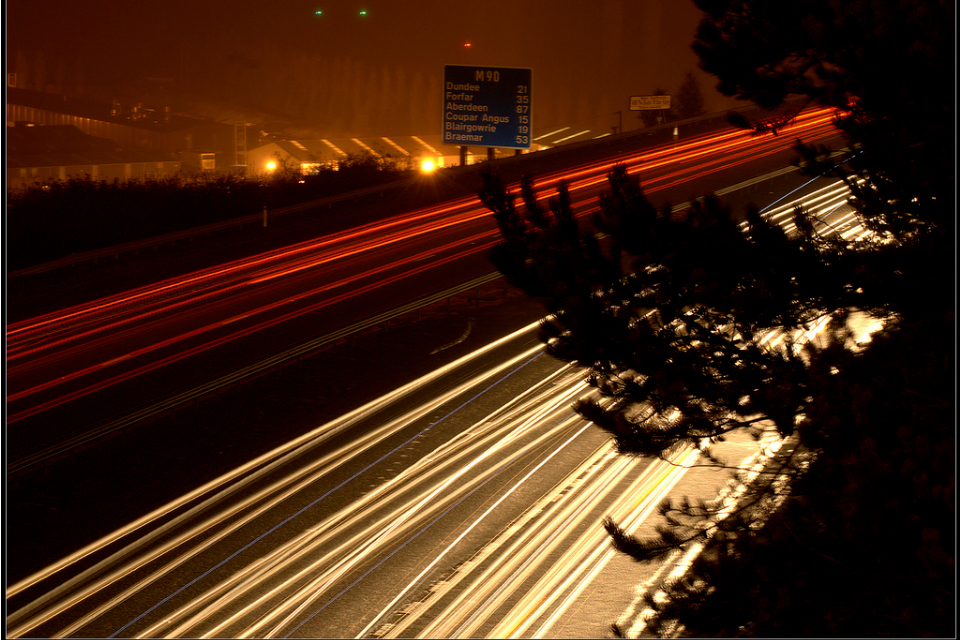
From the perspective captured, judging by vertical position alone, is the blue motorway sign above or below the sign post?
below

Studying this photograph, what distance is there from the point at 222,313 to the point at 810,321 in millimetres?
13197

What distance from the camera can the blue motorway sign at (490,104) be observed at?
28.6 m

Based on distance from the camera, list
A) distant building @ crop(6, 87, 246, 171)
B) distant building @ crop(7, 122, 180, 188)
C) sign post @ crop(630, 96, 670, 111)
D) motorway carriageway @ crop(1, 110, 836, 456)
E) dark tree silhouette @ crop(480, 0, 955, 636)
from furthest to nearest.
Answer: distant building @ crop(6, 87, 246, 171) → sign post @ crop(630, 96, 670, 111) → distant building @ crop(7, 122, 180, 188) → motorway carriageway @ crop(1, 110, 836, 456) → dark tree silhouette @ crop(480, 0, 955, 636)

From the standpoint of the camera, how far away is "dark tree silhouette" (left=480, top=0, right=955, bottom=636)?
4711mm

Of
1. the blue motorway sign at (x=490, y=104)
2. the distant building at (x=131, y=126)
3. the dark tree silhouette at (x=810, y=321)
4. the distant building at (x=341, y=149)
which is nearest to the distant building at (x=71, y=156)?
the distant building at (x=131, y=126)

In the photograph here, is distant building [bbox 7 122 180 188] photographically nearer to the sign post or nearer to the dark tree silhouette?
the sign post

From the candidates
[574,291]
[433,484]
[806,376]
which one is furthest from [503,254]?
[433,484]

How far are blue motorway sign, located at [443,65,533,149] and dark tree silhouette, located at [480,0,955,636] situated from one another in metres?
22.5

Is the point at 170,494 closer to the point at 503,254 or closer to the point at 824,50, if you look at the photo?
the point at 503,254

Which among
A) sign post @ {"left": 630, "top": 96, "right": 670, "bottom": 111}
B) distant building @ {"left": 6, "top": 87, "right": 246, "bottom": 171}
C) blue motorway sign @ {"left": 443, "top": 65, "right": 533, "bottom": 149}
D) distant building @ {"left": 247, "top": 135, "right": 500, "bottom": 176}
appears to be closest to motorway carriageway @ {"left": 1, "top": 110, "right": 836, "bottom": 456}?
blue motorway sign @ {"left": 443, "top": 65, "right": 533, "bottom": 149}

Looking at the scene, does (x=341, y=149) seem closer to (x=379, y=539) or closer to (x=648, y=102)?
(x=648, y=102)

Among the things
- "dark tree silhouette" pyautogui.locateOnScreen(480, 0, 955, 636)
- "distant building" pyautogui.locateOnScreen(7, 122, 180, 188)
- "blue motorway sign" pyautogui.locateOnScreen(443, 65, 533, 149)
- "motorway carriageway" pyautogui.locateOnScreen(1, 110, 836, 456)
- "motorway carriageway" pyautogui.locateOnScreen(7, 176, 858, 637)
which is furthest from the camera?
"distant building" pyautogui.locateOnScreen(7, 122, 180, 188)

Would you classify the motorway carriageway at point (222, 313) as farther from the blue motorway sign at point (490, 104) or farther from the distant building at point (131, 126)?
the distant building at point (131, 126)

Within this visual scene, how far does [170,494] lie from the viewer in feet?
30.9
